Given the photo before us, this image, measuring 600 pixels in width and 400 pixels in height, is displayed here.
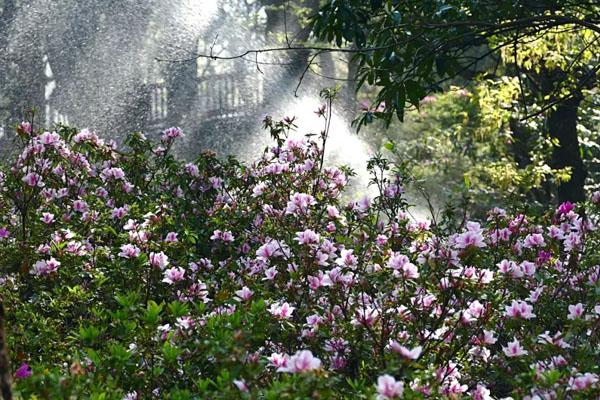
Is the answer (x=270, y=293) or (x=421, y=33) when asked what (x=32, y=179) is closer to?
(x=270, y=293)

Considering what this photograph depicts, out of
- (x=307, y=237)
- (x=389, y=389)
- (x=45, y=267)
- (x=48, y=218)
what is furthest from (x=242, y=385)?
(x=48, y=218)

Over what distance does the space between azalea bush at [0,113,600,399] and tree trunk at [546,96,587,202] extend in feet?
12.6

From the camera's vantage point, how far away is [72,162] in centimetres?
470

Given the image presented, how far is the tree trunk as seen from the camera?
8062 millimetres

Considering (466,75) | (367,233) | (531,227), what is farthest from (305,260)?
(466,75)

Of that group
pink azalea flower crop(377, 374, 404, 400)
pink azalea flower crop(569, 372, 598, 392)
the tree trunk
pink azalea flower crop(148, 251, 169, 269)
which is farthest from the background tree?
the tree trunk

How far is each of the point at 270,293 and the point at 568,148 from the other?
19.5 feet

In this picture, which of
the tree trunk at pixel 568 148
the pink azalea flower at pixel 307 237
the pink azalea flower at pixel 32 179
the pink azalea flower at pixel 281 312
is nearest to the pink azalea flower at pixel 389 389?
the pink azalea flower at pixel 281 312

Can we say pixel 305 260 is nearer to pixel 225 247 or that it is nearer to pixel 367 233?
pixel 367 233

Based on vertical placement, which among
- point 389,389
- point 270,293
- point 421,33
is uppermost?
point 421,33

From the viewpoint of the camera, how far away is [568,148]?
8.18 metres

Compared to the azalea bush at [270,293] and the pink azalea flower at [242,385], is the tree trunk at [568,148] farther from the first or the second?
the pink azalea flower at [242,385]

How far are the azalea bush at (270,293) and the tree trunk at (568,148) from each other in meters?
3.83

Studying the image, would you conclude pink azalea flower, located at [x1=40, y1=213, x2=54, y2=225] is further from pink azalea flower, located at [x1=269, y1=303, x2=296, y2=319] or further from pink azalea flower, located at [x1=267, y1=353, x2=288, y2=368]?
pink azalea flower, located at [x1=267, y1=353, x2=288, y2=368]
